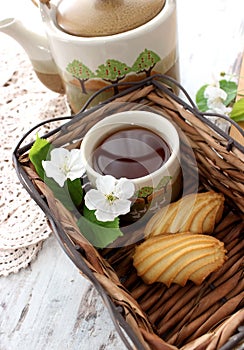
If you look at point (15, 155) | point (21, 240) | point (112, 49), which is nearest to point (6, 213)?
point (21, 240)

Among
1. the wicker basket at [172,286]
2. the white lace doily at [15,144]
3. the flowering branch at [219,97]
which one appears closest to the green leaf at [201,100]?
the flowering branch at [219,97]

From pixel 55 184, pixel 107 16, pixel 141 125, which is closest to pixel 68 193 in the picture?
pixel 55 184

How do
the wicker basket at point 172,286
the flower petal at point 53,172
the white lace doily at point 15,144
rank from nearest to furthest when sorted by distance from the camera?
the wicker basket at point 172,286, the flower petal at point 53,172, the white lace doily at point 15,144

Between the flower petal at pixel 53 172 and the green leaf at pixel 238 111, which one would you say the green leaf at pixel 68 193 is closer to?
the flower petal at pixel 53 172

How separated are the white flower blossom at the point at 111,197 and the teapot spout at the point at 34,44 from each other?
0.26 meters

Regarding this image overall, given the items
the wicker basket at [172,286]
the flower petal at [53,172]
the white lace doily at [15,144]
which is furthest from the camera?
the white lace doily at [15,144]

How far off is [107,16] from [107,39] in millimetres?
32

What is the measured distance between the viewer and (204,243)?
1.85ft

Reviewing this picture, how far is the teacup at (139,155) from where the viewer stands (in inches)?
23.0

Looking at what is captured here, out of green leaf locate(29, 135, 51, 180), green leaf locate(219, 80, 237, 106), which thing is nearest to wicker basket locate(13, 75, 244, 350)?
green leaf locate(29, 135, 51, 180)

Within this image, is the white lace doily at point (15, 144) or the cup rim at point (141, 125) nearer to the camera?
the cup rim at point (141, 125)

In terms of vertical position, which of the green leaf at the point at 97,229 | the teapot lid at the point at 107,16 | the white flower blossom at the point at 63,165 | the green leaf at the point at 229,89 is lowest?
the green leaf at the point at 97,229

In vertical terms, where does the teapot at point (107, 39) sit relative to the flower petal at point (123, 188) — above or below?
above

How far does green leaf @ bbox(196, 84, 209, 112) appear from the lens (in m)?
0.75
